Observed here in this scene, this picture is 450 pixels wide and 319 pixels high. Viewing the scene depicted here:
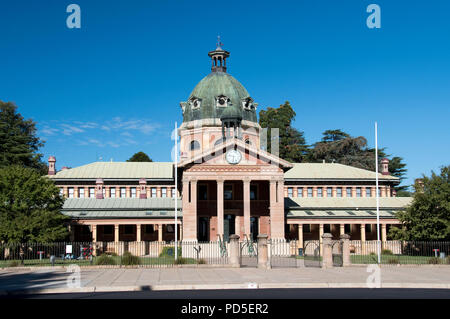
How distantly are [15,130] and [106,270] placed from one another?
60134 millimetres

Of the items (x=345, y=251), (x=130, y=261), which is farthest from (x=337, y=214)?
(x=130, y=261)

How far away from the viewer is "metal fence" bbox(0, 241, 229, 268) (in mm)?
37569

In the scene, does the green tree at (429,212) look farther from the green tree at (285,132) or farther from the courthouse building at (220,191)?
the green tree at (285,132)

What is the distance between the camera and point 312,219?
6212 centimetres

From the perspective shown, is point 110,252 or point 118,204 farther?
point 118,204

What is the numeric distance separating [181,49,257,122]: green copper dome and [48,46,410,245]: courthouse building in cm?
14

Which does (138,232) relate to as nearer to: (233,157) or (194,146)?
(233,157)

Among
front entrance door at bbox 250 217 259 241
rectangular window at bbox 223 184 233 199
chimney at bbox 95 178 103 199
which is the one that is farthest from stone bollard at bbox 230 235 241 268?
chimney at bbox 95 178 103 199

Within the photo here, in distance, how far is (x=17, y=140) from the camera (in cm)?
8425

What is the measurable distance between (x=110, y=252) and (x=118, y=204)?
36.5ft

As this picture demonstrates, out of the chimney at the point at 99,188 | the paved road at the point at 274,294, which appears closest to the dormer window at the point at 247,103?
the chimney at the point at 99,188

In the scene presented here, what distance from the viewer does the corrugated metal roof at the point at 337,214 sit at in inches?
2451

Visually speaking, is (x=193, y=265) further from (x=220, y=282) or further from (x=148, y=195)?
(x=148, y=195)
